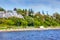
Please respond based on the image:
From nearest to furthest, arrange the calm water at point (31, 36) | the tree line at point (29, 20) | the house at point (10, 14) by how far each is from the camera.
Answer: the calm water at point (31, 36)
the tree line at point (29, 20)
the house at point (10, 14)

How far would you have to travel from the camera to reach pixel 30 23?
105m

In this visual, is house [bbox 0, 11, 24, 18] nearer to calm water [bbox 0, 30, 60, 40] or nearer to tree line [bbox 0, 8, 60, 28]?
tree line [bbox 0, 8, 60, 28]

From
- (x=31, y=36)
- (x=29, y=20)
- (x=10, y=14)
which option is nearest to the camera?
(x=31, y=36)

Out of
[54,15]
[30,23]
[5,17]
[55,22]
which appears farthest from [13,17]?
[54,15]

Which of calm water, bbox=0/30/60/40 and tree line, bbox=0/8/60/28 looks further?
tree line, bbox=0/8/60/28

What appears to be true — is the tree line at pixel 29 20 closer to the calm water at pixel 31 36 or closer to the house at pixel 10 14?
the house at pixel 10 14

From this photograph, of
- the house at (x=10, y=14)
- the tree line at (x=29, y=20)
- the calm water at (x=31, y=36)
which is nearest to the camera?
the calm water at (x=31, y=36)

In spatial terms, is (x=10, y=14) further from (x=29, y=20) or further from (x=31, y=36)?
(x=31, y=36)

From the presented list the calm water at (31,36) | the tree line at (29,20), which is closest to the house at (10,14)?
the tree line at (29,20)

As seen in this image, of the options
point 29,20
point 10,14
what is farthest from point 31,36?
point 10,14

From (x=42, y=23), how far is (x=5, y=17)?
17700 millimetres

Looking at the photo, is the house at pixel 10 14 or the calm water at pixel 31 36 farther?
the house at pixel 10 14

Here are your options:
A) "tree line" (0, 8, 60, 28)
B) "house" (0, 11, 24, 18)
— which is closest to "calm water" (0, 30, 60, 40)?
"tree line" (0, 8, 60, 28)

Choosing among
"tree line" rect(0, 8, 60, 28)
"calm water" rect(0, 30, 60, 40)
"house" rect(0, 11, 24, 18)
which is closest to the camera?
"calm water" rect(0, 30, 60, 40)
